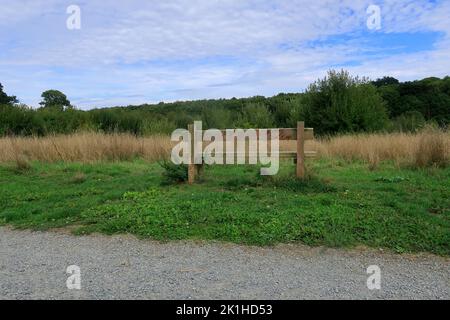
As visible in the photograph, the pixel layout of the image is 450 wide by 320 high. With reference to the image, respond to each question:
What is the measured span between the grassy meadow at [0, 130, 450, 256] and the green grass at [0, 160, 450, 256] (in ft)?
0.05

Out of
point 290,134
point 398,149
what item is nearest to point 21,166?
point 290,134

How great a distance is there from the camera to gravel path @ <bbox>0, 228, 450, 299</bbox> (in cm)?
350

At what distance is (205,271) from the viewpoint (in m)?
4.03

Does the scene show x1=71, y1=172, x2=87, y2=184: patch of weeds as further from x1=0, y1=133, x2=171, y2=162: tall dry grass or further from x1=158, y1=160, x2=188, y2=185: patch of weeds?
x1=0, y1=133, x2=171, y2=162: tall dry grass

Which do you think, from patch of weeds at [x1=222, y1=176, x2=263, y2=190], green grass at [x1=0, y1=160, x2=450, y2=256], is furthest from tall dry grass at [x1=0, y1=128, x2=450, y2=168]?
patch of weeds at [x1=222, y1=176, x2=263, y2=190]

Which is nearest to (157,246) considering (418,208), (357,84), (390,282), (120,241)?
(120,241)

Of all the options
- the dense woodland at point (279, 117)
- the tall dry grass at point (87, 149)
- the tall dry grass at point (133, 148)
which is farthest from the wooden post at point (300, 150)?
the dense woodland at point (279, 117)

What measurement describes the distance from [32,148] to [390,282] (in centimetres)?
1520

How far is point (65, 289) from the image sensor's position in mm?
3602

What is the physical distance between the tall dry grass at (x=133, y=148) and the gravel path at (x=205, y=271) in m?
7.09

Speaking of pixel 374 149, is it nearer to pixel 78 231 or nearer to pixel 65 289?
pixel 78 231

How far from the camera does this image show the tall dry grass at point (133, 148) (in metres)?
12.3

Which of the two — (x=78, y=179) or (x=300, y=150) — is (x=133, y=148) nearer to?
(x=78, y=179)

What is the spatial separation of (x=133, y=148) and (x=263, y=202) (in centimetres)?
983
